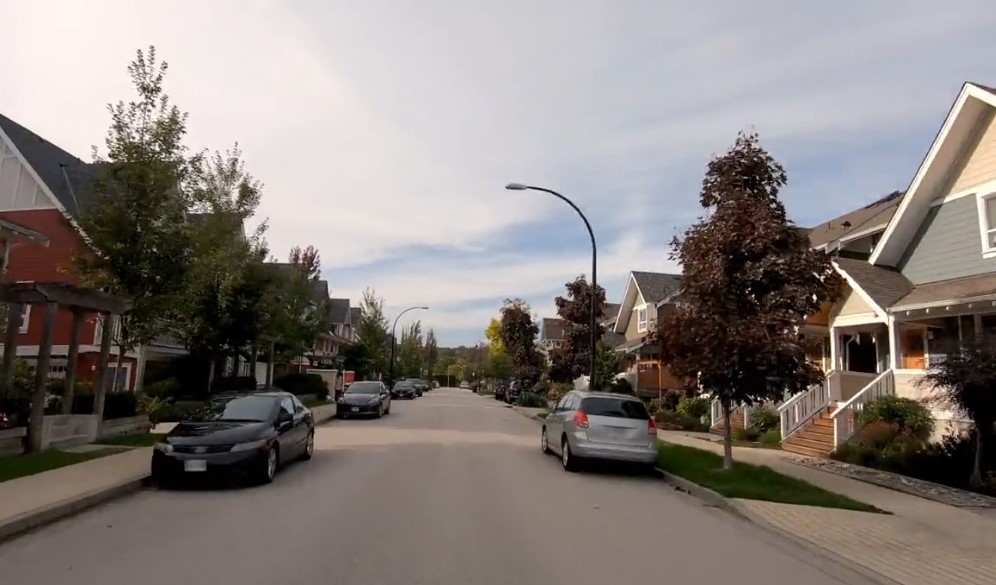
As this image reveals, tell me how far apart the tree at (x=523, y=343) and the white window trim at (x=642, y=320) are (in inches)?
256

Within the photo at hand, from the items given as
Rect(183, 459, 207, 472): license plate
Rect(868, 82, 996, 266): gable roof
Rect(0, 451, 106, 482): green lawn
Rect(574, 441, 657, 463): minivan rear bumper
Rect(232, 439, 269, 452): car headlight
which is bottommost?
Rect(0, 451, 106, 482): green lawn

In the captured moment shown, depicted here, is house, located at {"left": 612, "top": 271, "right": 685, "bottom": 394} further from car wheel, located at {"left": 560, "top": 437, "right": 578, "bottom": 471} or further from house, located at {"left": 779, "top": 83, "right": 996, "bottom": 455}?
car wheel, located at {"left": 560, "top": 437, "right": 578, "bottom": 471}

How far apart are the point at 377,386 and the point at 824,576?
24.3 metres

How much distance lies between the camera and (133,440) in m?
15.9

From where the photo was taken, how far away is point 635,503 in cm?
1065

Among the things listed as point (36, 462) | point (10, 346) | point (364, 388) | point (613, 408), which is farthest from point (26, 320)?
point (613, 408)

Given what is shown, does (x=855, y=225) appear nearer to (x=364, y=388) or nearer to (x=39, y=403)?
(x=364, y=388)

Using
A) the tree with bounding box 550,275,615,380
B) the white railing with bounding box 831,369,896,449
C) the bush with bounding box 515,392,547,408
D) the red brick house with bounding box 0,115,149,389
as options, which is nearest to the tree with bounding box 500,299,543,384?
the bush with bounding box 515,392,547,408

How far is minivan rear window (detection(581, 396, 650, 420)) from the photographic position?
13.7 meters

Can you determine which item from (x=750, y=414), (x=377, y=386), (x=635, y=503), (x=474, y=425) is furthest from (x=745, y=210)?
(x=377, y=386)

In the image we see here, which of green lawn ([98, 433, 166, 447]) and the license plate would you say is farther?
green lawn ([98, 433, 166, 447])

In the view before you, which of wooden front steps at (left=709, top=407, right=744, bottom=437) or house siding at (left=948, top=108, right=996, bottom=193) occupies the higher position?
house siding at (left=948, top=108, right=996, bottom=193)

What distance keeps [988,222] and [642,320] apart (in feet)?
87.3

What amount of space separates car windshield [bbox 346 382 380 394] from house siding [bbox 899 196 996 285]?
62.8 feet
